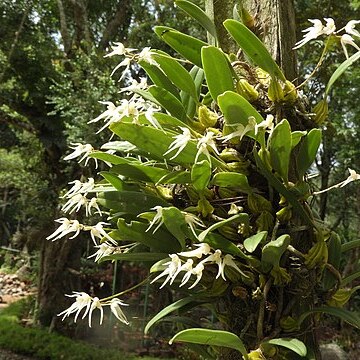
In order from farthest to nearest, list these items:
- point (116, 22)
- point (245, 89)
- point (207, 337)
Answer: point (116, 22)
point (245, 89)
point (207, 337)

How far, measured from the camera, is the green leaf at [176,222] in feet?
1.54

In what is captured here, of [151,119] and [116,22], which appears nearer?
[151,119]

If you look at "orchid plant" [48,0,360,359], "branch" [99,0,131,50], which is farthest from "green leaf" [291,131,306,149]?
"branch" [99,0,131,50]

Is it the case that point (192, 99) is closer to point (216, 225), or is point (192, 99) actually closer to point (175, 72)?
point (175, 72)

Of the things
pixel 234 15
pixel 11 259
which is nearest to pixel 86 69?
pixel 234 15

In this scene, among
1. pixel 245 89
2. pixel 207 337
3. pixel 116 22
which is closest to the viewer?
pixel 207 337

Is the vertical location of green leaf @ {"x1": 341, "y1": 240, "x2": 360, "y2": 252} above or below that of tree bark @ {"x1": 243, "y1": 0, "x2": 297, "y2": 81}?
below

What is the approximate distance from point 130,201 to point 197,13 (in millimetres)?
263

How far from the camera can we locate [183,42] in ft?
1.87

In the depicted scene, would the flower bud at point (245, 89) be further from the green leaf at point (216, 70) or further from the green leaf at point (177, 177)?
the green leaf at point (177, 177)

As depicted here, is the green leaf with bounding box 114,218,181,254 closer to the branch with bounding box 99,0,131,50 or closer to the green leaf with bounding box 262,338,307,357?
the green leaf with bounding box 262,338,307,357

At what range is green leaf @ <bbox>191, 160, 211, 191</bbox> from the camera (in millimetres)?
469

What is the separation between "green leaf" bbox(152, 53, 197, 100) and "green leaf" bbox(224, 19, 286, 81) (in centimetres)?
8

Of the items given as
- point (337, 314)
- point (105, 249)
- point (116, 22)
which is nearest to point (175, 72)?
point (105, 249)
